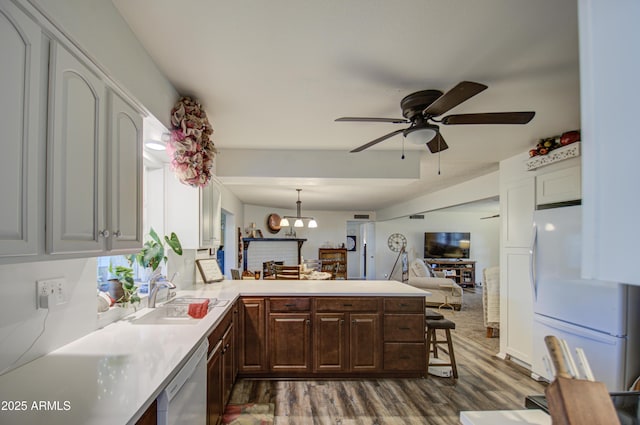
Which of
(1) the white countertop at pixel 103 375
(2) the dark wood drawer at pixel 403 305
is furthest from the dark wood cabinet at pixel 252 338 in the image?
(2) the dark wood drawer at pixel 403 305

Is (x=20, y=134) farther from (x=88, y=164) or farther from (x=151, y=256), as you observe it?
(x=151, y=256)

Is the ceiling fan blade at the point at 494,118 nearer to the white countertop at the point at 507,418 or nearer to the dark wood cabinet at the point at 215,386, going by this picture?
the white countertop at the point at 507,418

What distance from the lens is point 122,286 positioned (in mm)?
2088

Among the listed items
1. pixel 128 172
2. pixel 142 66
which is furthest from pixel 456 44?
pixel 128 172

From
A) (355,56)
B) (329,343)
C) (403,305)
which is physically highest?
(355,56)

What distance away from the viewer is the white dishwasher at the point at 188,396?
1.22 meters

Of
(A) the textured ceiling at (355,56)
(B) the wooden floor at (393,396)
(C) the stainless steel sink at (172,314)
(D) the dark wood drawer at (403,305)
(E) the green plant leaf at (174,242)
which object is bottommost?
(B) the wooden floor at (393,396)

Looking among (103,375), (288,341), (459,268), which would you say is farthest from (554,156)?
(459,268)

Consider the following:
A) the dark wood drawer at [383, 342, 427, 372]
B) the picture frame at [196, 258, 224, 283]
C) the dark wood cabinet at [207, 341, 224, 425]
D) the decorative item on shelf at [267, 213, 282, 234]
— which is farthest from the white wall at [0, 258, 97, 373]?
the decorative item on shelf at [267, 213, 282, 234]

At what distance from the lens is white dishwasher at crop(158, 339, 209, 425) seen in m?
1.22

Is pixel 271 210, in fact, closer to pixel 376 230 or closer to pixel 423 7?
pixel 376 230

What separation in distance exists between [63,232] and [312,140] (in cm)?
249

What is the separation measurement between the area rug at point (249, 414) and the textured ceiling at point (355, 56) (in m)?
2.43

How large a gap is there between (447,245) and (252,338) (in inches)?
310
